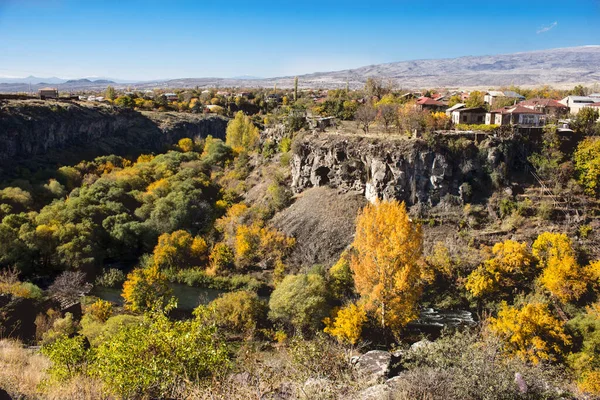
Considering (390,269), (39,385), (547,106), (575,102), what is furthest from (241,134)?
(39,385)

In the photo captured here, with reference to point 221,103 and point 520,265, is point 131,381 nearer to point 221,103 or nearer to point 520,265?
point 520,265

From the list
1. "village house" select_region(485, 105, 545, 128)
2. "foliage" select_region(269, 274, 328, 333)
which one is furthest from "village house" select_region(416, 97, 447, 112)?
"foliage" select_region(269, 274, 328, 333)

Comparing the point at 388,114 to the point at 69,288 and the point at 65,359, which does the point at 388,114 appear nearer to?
the point at 69,288

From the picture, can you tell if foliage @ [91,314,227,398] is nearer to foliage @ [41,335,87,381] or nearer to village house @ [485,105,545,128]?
foliage @ [41,335,87,381]

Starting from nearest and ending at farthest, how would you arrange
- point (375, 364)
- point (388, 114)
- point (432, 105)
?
point (375, 364), point (388, 114), point (432, 105)

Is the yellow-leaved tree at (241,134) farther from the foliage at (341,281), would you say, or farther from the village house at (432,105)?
the foliage at (341,281)
